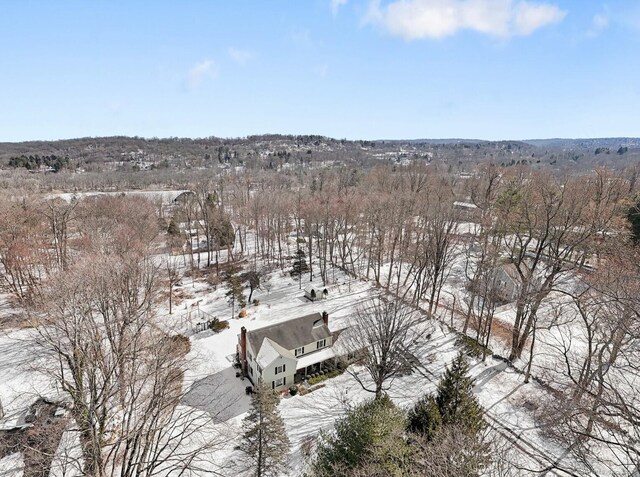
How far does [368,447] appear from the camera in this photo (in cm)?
977

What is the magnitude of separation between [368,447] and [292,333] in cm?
1059

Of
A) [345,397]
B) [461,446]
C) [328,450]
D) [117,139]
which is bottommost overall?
[345,397]

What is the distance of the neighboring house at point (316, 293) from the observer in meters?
27.7

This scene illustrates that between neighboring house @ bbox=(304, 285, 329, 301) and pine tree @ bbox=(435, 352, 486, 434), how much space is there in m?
15.7

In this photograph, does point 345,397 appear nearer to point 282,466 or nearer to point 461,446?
point 282,466

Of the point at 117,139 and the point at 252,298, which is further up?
the point at 117,139

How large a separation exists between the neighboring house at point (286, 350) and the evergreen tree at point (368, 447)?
21.2 ft

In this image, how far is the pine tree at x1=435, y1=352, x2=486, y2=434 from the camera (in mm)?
11766

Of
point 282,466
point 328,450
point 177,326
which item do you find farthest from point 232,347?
point 328,450

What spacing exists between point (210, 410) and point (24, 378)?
1065 cm

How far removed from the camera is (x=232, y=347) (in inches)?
837

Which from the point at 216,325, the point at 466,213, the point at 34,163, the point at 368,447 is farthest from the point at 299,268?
the point at 34,163

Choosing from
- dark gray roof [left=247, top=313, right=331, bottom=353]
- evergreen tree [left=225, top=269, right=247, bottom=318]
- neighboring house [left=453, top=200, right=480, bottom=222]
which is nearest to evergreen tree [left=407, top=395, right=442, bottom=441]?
dark gray roof [left=247, top=313, right=331, bottom=353]

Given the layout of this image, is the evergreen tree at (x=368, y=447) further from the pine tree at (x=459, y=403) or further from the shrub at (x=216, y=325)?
the shrub at (x=216, y=325)
